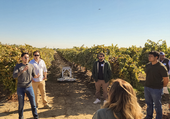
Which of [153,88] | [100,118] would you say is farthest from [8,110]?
[153,88]

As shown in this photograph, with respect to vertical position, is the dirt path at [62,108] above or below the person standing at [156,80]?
below

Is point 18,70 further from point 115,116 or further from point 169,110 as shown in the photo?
point 169,110

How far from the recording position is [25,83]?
10.5 feet

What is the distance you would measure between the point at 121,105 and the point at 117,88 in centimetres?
20

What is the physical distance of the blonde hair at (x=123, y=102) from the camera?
4.00ft

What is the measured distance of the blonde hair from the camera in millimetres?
1219

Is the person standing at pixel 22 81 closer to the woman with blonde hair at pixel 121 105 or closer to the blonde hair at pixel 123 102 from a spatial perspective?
the woman with blonde hair at pixel 121 105

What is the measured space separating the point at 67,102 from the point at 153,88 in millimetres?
3719

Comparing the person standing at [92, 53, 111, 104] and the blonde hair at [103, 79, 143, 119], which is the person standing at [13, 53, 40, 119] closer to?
the person standing at [92, 53, 111, 104]

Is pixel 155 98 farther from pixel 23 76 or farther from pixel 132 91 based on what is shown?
pixel 23 76

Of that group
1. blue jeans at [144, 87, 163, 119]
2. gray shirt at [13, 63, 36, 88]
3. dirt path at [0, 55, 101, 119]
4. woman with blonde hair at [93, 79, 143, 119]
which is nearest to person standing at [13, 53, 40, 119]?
gray shirt at [13, 63, 36, 88]

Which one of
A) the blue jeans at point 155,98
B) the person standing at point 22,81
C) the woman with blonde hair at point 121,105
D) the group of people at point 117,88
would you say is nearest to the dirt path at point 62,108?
the group of people at point 117,88

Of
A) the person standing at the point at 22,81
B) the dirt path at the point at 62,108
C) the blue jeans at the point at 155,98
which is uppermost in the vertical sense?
the person standing at the point at 22,81

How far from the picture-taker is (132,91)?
4.22 ft
